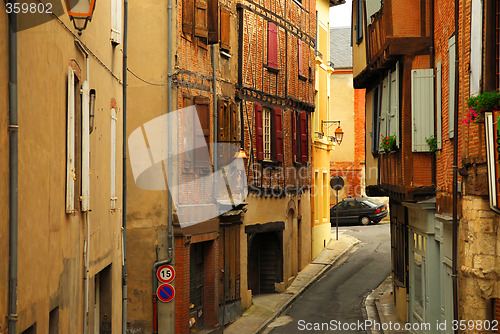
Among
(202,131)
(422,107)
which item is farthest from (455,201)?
(202,131)

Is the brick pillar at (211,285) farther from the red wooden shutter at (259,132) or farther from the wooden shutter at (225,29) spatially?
the wooden shutter at (225,29)

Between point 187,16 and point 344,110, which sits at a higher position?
point 187,16

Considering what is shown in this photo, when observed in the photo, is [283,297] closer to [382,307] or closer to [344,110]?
[382,307]

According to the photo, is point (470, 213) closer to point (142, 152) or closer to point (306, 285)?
point (142, 152)

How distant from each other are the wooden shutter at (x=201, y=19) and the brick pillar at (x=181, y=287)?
5.24 meters

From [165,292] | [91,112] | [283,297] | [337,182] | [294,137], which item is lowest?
[283,297]

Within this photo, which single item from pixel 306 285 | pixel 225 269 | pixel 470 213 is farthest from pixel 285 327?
pixel 470 213

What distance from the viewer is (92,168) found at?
35.7ft

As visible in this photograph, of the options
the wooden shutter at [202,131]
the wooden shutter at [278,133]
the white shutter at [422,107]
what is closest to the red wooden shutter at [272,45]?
the wooden shutter at [278,133]

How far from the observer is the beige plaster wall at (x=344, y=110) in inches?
1801

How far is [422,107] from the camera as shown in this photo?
14.9 m

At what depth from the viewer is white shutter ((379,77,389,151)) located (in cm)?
1744

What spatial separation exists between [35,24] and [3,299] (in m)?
2.77

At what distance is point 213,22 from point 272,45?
222 inches
